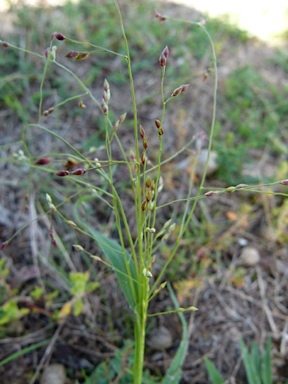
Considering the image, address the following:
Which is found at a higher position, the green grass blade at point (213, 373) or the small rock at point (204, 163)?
the small rock at point (204, 163)

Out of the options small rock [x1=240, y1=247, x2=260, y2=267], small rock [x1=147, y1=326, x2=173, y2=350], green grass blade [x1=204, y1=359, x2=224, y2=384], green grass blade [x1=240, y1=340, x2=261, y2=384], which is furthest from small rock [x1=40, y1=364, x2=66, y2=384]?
small rock [x1=240, y1=247, x2=260, y2=267]

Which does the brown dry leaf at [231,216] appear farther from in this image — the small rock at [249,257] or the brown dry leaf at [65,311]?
the brown dry leaf at [65,311]

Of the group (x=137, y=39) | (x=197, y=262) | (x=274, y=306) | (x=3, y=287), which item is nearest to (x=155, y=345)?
(x=197, y=262)

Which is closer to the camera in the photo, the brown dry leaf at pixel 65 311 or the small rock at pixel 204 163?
Answer: the brown dry leaf at pixel 65 311

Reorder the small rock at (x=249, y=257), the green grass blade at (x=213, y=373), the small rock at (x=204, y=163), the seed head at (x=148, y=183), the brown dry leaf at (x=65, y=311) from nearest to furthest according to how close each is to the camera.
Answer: the seed head at (x=148, y=183) → the green grass blade at (x=213, y=373) → the brown dry leaf at (x=65, y=311) → the small rock at (x=249, y=257) → the small rock at (x=204, y=163)

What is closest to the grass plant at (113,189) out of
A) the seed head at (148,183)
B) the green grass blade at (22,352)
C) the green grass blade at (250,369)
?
the seed head at (148,183)

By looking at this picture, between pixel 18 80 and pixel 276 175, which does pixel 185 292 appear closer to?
pixel 276 175

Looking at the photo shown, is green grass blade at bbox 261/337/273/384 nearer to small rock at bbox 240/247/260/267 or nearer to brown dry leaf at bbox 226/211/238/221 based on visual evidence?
small rock at bbox 240/247/260/267
